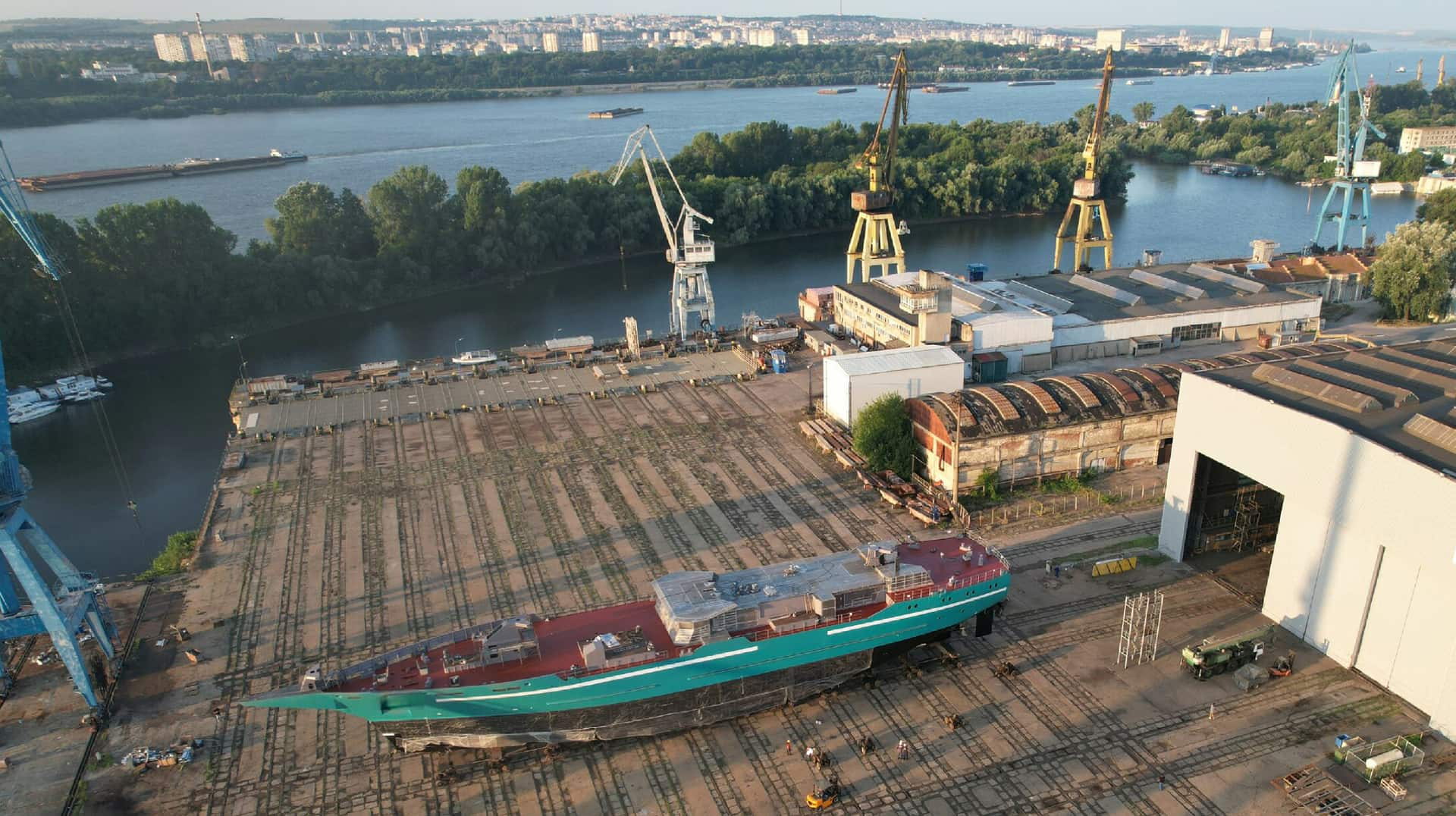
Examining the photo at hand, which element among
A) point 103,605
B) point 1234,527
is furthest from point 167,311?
point 1234,527

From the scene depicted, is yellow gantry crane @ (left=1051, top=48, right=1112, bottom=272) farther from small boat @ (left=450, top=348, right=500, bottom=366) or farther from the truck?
the truck

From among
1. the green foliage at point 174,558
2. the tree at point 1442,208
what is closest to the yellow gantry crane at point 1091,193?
the tree at point 1442,208

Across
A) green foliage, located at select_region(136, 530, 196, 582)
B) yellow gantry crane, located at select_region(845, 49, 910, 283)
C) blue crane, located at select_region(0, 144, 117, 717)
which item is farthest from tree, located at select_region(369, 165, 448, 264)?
blue crane, located at select_region(0, 144, 117, 717)

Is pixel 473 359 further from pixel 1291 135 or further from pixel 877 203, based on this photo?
pixel 1291 135

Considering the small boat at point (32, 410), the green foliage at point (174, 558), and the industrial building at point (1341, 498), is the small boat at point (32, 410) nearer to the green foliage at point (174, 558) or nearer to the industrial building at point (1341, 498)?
the green foliage at point (174, 558)

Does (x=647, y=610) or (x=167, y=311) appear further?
(x=167, y=311)

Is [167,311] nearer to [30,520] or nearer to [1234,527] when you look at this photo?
[30,520]

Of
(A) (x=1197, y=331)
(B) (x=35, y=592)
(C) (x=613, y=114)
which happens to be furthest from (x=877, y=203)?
(C) (x=613, y=114)

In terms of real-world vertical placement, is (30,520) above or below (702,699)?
above
